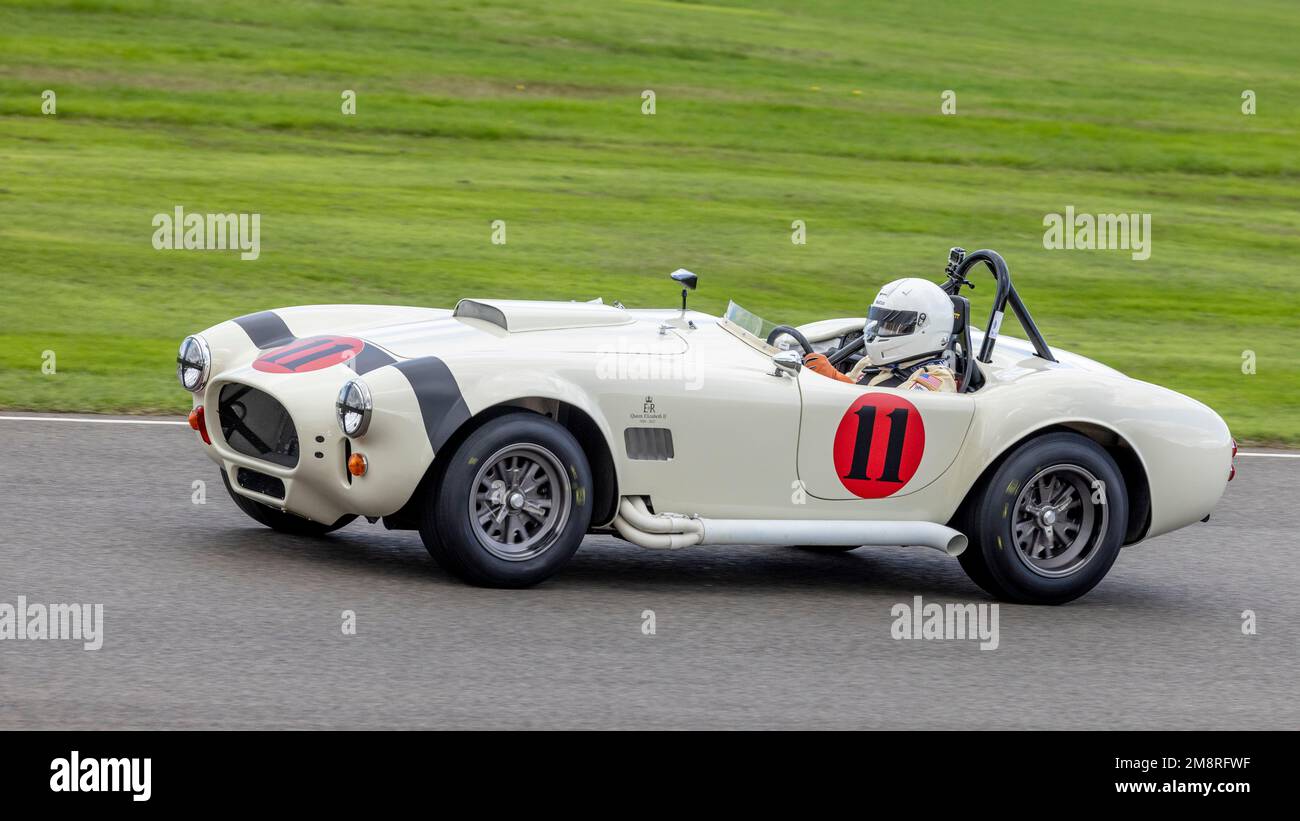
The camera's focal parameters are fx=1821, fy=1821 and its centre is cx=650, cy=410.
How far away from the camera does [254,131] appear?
2145 centimetres

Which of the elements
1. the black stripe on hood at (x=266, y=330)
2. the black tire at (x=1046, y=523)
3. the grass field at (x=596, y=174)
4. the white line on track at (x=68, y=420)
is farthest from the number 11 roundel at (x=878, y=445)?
the grass field at (x=596, y=174)

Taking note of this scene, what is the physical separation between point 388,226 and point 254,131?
4879mm

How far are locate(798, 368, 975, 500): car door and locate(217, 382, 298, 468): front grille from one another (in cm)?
200

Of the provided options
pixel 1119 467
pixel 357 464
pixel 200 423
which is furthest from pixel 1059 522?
pixel 200 423

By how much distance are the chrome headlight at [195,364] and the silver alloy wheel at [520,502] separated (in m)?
1.45

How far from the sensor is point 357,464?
655 cm

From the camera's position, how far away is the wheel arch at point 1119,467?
739cm

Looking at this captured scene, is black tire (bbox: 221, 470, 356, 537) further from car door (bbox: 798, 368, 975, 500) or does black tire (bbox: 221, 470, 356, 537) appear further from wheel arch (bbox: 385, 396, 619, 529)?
car door (bbox: 798, 368, 975, 500)

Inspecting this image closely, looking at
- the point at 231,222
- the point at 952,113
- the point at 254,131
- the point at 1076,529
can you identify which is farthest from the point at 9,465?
the point at 952,113

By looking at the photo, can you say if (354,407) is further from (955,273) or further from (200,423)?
(955,273)

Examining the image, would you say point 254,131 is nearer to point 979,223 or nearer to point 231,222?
point 231,222

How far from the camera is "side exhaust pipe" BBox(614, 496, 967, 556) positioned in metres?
6.94

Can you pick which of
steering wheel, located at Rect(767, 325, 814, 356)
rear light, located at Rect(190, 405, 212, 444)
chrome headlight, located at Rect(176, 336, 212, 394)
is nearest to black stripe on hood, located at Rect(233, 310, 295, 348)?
chrome headlight, located at Rect(176, 336, 212, 394)

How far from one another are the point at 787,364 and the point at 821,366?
374mm
